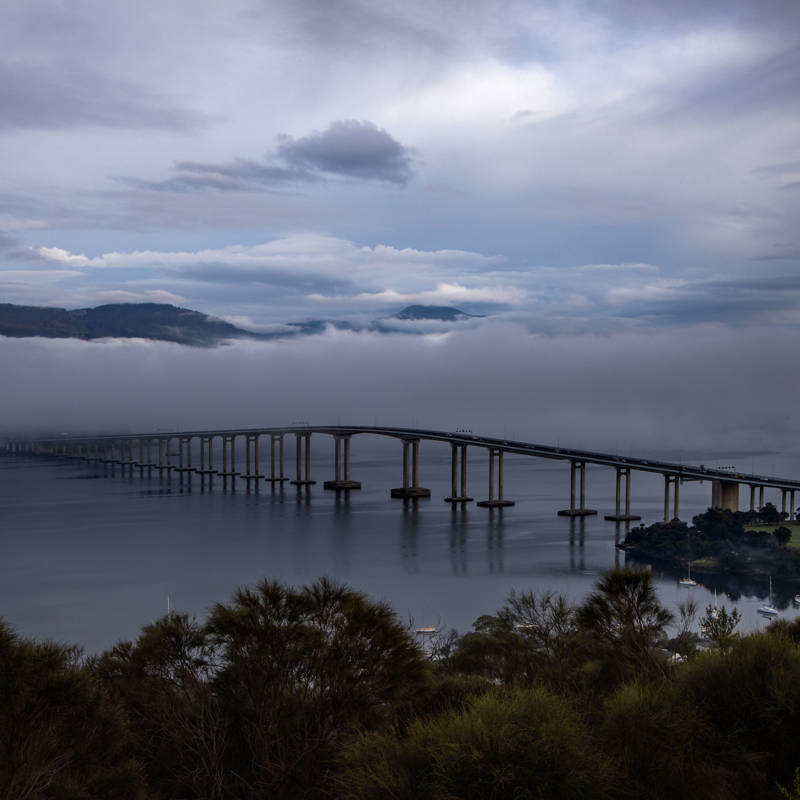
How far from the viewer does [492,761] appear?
7.99m

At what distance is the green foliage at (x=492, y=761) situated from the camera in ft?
25.9

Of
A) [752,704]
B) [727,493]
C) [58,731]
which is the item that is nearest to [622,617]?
[752,704]

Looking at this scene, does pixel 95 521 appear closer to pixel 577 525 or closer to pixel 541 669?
pixel 577 525

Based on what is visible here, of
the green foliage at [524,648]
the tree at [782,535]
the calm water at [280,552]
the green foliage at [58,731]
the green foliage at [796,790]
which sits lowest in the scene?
the calm water at [280,552]

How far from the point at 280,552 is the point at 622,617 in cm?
4270

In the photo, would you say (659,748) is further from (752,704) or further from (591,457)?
(591,457)

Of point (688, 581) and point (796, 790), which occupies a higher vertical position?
point (796, 790)

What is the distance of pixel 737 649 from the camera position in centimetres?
1224

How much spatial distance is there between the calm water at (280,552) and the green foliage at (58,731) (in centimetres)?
2298

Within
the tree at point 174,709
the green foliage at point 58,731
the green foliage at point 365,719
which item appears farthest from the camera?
the tree at point 174,709

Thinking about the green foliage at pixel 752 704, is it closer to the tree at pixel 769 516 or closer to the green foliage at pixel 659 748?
the green foliage at pixel 659 748

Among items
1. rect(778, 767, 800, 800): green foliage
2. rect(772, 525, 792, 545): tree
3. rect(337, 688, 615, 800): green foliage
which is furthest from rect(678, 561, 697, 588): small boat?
rect(337, 688, 615, 800): green foliage

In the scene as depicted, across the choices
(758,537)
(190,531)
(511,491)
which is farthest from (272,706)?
(511,491)

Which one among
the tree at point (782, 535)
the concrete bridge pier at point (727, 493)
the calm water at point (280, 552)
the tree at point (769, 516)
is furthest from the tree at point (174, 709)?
the concrete bridge pier at point (727, 493)
